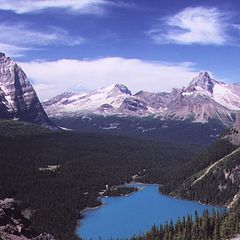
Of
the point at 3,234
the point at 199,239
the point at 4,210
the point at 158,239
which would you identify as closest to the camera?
the point at 3,234

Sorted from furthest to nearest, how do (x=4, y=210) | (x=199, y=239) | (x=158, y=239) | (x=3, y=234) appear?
(x=158, y=239) → (x=199, y=239) → (x=4, y=210) → (x=3, y=234)

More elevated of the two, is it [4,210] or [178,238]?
[4,210]

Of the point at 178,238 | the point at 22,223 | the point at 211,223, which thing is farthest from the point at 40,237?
the point at 211,223

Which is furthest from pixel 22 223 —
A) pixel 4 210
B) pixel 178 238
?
pixel 178 238

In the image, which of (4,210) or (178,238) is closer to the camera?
(4,210)

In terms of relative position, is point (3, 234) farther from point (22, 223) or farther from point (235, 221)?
point (235, 221)

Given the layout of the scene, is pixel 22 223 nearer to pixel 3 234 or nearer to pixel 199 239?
pixel 3 234
